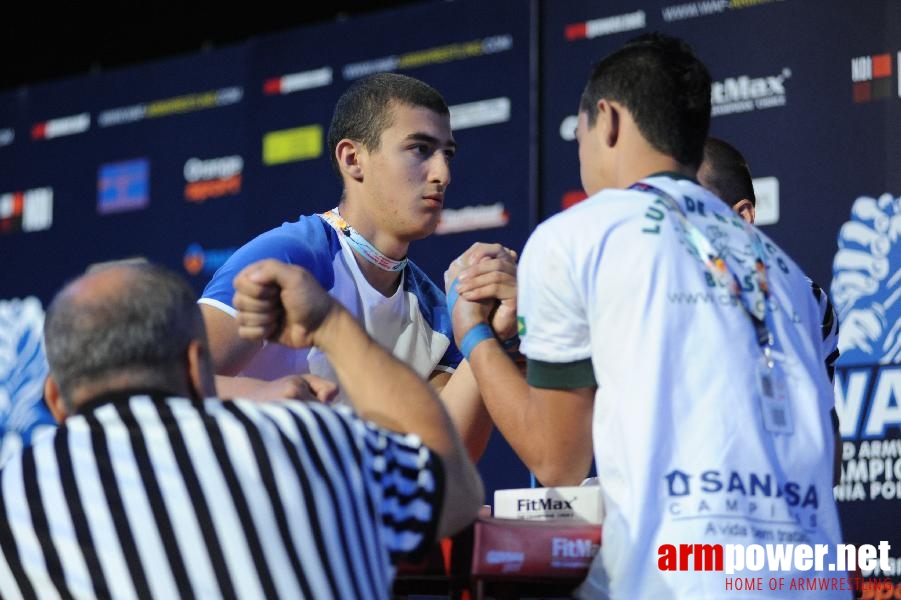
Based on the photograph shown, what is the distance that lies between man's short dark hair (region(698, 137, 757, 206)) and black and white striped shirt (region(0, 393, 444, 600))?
1403mm

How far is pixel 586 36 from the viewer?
14.9 ft

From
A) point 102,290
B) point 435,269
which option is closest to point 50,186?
point 435,269

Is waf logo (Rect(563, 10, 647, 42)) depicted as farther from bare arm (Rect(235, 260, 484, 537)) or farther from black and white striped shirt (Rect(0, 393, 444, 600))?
black and white striped shirt (Rect(0, 393, 444, 600))

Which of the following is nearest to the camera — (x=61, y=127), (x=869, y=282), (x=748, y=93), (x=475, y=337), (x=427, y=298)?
(x=475, y=337)

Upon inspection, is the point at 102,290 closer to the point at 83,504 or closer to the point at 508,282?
the point at 83,504

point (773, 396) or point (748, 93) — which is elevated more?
point (748, 93)

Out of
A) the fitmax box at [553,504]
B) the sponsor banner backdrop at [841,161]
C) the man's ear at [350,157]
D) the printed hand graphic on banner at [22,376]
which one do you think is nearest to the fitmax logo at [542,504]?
the fitmax box at [553,504]

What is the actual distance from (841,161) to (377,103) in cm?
165

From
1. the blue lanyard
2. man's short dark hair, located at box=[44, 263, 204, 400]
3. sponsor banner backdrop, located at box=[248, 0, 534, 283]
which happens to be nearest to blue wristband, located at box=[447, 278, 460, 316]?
the blue lanyard

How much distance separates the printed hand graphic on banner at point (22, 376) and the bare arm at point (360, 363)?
3.94 meters

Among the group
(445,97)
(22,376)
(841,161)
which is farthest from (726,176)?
(22,376)

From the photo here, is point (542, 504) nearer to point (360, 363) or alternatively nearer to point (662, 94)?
point (360, 363)

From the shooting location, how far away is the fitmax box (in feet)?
5.87

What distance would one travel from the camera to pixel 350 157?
9.73ft
